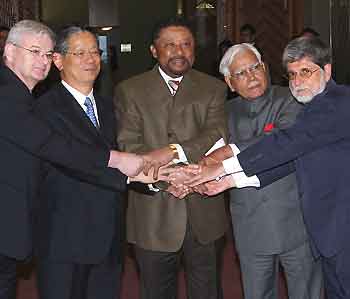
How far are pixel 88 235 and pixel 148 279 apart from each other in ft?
1.71

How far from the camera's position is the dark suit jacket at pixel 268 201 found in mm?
3104

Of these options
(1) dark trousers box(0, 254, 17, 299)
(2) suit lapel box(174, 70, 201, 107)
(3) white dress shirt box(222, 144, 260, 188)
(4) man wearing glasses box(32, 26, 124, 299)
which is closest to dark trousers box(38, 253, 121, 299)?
(4) man wearing glasses box(32, 26, 124, 299)

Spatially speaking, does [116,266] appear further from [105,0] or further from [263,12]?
[105,0]

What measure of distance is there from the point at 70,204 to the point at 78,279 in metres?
0.33

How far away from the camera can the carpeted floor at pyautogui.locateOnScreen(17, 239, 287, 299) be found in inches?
176

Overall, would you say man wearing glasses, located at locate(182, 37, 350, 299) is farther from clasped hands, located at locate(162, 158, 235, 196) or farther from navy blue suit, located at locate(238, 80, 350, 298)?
clasped hands, located at locate(162, 158, 235, 196)

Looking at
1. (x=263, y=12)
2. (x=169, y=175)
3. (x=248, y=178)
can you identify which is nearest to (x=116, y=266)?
(x=169, y=175)

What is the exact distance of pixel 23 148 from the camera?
2756 millimetres

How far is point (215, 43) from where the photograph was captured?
458 inches

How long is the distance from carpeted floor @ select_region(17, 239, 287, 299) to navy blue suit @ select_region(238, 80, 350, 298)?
1.64 meters

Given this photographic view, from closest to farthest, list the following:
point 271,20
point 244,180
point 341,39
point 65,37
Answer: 1. point 65,37
2. point 244,180
3. point 341,39
4. point 271,20

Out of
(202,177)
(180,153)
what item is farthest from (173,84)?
(202,177)

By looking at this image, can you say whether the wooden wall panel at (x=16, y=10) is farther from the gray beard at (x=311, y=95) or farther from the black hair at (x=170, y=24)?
the gray beard at (x=311, y=95)

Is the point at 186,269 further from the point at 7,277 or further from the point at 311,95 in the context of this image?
the point at 311,95
